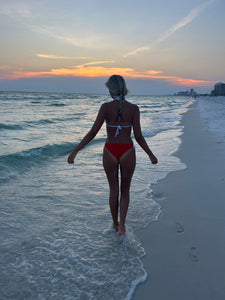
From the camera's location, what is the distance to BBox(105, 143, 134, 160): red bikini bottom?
317cm

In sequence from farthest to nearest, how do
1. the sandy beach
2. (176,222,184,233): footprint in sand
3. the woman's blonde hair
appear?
(176,222,184,233): footprint in sand, the woman's blonde hair, the sandy beach

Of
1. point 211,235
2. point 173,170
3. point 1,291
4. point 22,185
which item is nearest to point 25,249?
point 1,291

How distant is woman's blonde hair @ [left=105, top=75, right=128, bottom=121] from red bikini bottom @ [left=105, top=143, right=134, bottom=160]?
0.35 metres

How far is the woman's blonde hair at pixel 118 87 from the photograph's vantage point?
3035 millimetres

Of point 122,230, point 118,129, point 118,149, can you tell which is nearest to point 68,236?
point 122,230

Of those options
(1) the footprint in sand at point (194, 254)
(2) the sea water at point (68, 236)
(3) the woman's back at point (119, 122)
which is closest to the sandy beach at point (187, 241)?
(1) the footprint in sand at point (194, 254)

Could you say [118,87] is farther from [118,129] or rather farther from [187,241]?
[187,241]

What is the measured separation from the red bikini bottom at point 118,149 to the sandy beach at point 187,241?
1.20m

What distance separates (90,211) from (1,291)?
2.00m

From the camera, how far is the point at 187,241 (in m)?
3.18

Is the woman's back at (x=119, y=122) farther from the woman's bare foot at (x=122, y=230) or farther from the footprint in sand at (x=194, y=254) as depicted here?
the footprint in sand at (x=194, y=254)

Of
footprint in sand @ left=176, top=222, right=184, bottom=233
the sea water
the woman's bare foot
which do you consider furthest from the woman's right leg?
footprint in sand @ left=176, top=222, right=184, bottom=233

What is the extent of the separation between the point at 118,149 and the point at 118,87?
0.78 metres

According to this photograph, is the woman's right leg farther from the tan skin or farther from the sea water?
the sea water
